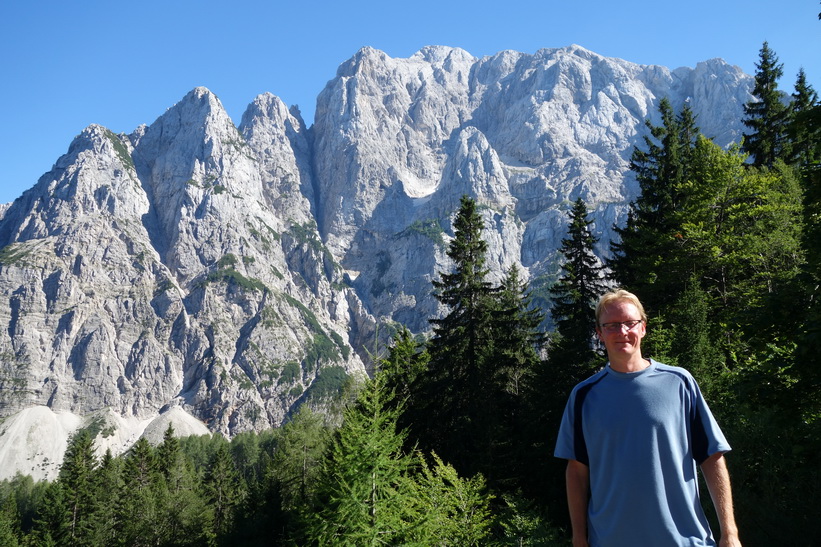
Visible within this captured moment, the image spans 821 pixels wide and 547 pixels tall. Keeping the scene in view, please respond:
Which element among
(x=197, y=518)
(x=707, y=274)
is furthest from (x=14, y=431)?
(x=707, y=274)

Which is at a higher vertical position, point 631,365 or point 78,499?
point 631,365

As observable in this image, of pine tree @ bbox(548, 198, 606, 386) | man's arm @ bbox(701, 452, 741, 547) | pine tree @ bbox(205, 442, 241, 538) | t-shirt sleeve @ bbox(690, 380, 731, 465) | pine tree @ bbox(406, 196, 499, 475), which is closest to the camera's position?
man's arm @ bbox(701, 452, 741, 547)

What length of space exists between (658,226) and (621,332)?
33.4 metres

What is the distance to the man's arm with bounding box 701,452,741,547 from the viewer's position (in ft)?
12.3

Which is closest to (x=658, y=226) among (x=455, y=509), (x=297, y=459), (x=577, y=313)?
(x=577, y=313)

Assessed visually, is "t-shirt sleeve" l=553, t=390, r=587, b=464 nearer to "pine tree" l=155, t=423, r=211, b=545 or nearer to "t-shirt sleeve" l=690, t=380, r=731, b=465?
"t-shirt sleeve" l=690, t=380, r=731, b=465

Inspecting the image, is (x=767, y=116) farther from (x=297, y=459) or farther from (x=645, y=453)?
(x=297, y=459)

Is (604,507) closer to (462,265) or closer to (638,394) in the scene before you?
(638,394)

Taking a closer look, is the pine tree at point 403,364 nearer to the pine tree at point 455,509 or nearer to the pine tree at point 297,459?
the pine tree at point 455,509

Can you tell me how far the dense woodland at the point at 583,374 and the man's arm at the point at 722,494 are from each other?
5.99 m

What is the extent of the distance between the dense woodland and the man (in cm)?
605

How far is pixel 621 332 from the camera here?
13.5 feet

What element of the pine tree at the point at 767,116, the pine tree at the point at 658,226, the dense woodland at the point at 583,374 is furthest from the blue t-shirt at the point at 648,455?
the pine tree at the point at 767,116

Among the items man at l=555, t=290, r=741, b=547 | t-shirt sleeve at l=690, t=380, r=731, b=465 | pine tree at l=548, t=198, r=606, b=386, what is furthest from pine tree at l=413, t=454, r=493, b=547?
t-shirt sleeve at l=690, t=380, r=731, b=465
